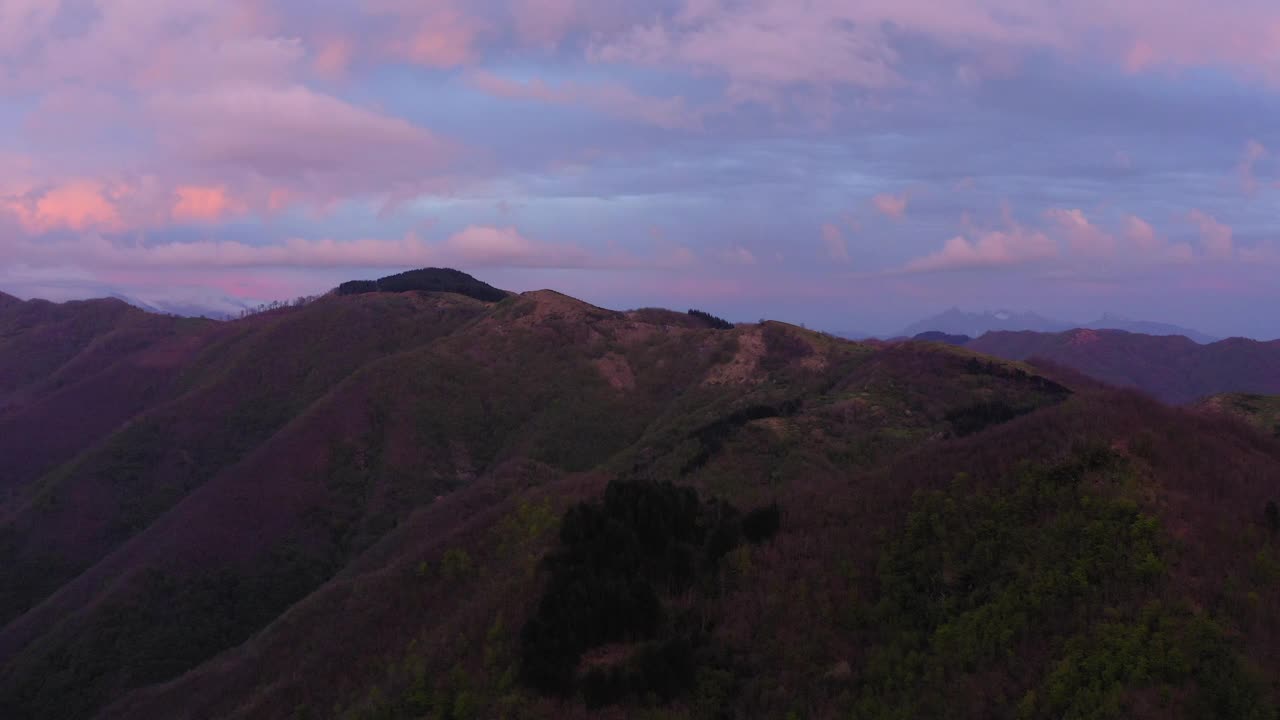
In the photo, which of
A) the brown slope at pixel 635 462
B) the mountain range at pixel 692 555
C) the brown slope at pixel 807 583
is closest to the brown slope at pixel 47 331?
the mountain range at pixel 692 555

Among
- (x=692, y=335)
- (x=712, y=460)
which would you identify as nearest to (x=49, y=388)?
(x=692, y=335)

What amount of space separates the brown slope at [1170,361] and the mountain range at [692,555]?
51.8m

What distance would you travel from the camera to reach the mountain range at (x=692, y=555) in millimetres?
8797

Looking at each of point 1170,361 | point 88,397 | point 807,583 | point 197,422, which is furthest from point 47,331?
point 1170,361

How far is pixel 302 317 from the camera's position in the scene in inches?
2758

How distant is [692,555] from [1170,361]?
9454 centimetres

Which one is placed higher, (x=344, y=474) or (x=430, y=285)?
(x=430, y=285)

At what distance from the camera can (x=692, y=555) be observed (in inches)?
472

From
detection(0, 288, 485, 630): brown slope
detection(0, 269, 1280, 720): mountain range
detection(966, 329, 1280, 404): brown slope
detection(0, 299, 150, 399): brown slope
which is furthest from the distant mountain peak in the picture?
detection(966, 329, 1280, 404): brown slope

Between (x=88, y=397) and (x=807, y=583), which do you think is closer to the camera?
(x=807, y=583)

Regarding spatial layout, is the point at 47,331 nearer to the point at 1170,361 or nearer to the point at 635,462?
the point at 635,462

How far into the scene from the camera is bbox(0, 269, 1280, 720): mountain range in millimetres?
8797

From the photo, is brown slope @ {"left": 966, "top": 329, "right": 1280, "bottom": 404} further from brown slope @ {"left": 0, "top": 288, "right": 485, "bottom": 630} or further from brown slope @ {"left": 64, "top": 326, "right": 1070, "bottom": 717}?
brown slope @ {"left": 0, "top": 288, "right": 485, "bottom": 630}

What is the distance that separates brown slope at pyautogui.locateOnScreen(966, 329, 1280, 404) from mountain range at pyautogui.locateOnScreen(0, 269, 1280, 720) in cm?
5175
